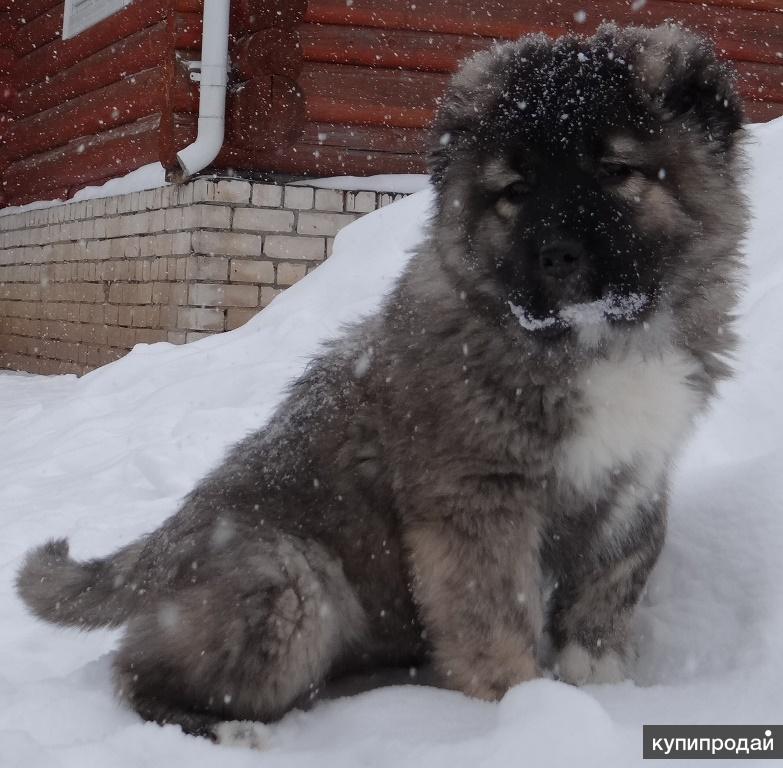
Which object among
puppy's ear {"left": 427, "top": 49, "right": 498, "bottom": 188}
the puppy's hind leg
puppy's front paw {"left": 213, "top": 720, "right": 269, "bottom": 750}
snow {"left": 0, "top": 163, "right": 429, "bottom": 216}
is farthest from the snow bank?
puppy's front paw {"left": 213, "top": 720, "right": 269, "bottom": 750}

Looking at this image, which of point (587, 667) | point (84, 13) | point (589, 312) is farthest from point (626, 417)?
point (84, 13)

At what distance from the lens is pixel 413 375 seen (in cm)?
268

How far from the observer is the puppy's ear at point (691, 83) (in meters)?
2.62

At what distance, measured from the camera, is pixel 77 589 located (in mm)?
2857

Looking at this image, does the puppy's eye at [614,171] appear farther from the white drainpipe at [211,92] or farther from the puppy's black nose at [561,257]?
the white drainpipe at [211,92]

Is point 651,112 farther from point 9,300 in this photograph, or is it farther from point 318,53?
point 9,300

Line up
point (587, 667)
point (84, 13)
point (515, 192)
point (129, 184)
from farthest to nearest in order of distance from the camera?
point (84, 13), point (129, 184), point (587, 667), point (515, 192)

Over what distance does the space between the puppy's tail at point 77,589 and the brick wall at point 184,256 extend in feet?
16.5

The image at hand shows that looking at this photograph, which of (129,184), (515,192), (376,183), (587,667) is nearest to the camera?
(515,192)

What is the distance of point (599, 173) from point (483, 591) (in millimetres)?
1109

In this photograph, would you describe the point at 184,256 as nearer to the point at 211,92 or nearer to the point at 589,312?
the point at 211,92

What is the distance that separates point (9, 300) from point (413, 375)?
1125cm

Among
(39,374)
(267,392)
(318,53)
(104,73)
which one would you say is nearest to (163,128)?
(318,53)

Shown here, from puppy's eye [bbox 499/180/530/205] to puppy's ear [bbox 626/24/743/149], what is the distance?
41cm
